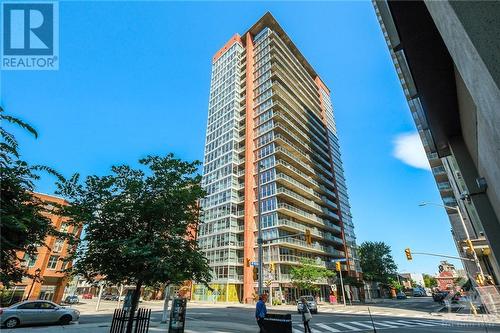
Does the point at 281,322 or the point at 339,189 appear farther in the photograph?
the point at 339,189

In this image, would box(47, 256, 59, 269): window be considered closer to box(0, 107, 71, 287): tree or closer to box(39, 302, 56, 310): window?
box(39, 302, 56, 310): window

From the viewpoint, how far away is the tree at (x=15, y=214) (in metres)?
4.60

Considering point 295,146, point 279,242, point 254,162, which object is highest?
point 295,146

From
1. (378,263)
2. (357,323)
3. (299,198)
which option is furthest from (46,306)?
(378,263)

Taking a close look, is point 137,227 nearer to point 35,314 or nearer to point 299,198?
point 35,314

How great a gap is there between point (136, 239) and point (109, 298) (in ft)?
213

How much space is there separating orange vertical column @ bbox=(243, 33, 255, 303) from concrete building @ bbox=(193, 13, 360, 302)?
0.18 metres

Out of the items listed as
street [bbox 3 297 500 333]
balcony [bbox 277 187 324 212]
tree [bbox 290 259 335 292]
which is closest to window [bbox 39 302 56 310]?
street [bbox 3 297 500 333]

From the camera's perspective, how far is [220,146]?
192ft

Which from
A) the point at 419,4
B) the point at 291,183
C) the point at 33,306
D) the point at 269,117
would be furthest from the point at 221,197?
the point at 419,4

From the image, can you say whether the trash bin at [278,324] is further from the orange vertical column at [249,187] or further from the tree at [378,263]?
the tree at [378,263]

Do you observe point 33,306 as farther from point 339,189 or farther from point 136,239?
point 339,189

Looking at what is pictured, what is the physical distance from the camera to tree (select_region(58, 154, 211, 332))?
319 inches

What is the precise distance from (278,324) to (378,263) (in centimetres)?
7207
